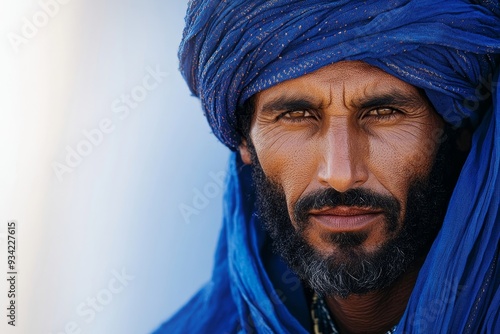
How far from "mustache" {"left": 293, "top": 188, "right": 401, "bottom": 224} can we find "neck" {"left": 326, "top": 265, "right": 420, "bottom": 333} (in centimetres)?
28

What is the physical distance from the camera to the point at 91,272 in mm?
3250

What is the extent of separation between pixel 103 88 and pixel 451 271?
1833 millimetres

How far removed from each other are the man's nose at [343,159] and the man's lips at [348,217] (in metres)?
0.07

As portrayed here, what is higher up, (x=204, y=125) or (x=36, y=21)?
(x=36, y=21)

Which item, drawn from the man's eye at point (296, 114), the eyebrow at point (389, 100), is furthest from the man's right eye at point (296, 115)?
the eyebrow at point (389, 100)

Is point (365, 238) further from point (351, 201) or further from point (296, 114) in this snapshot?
point (296, 114)

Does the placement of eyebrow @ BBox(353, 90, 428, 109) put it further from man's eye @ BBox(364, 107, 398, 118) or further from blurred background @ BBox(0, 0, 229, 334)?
blurred background @ BBox(0, 0, 229, 334)

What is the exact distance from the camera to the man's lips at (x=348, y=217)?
6.93 feet

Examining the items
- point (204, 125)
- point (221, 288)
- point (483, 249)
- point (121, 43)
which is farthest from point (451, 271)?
point (121, 43)

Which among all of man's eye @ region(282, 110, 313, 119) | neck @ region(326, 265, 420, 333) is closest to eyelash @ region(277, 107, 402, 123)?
man's eye @ region(282, 110, 313, 119)

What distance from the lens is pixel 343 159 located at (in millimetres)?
2047

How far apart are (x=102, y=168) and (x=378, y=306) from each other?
1410 mm

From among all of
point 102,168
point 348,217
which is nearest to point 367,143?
point 348,217

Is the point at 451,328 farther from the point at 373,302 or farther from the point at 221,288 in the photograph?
the point at 221,288
